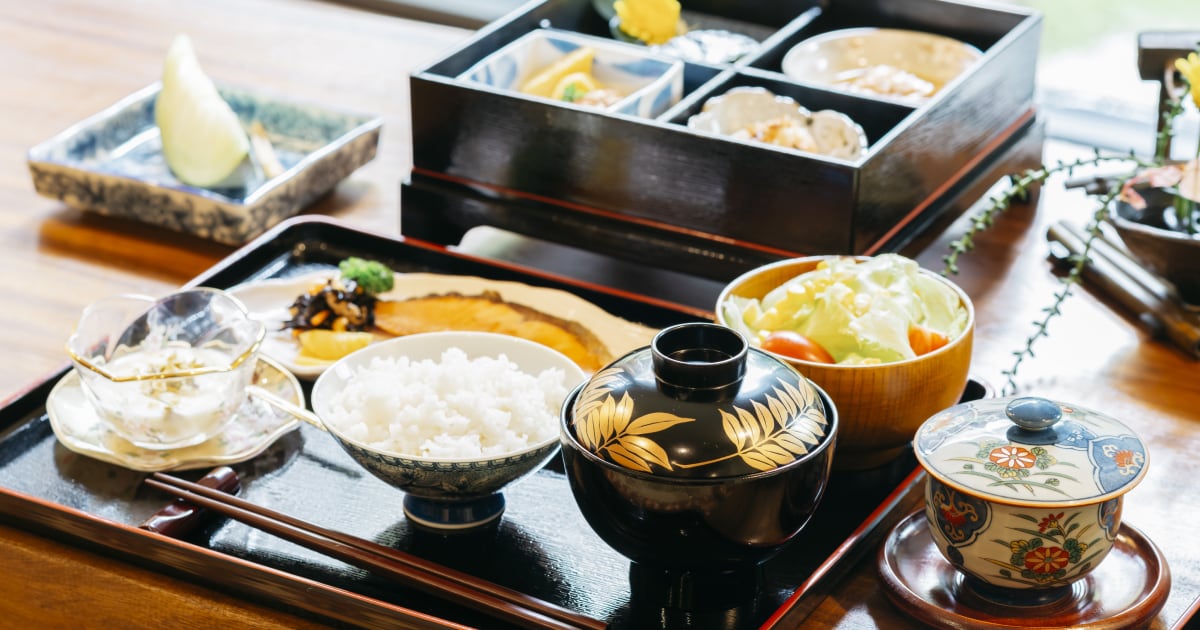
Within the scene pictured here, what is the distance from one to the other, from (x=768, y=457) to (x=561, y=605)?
0.81 ft

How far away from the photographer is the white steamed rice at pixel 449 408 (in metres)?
1.17

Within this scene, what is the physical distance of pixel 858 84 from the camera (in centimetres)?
192

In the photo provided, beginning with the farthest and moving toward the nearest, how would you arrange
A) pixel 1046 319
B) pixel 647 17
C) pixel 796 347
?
pixel 647 17 → pixel 1046 319 → pixel 796 347

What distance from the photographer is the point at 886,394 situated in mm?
1201

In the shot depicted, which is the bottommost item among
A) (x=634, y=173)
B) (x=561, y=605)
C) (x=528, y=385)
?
(x=561, y=605)

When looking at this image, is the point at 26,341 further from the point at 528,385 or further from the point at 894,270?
the point at 894,270

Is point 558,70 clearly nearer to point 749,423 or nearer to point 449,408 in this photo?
point 449,408

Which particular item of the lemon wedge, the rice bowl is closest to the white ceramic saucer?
the rice bowl

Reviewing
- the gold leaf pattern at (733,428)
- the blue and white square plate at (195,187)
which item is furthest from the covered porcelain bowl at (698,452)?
the blue and white square plate at (195,187)

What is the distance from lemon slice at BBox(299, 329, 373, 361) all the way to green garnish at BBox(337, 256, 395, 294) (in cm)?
9

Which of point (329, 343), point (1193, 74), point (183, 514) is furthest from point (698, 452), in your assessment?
point (1193, 74)

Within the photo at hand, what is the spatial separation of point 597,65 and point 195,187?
63cm

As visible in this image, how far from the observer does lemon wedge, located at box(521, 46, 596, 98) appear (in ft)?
6.09

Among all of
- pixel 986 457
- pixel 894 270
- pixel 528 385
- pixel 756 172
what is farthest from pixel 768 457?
pixel 756 172
